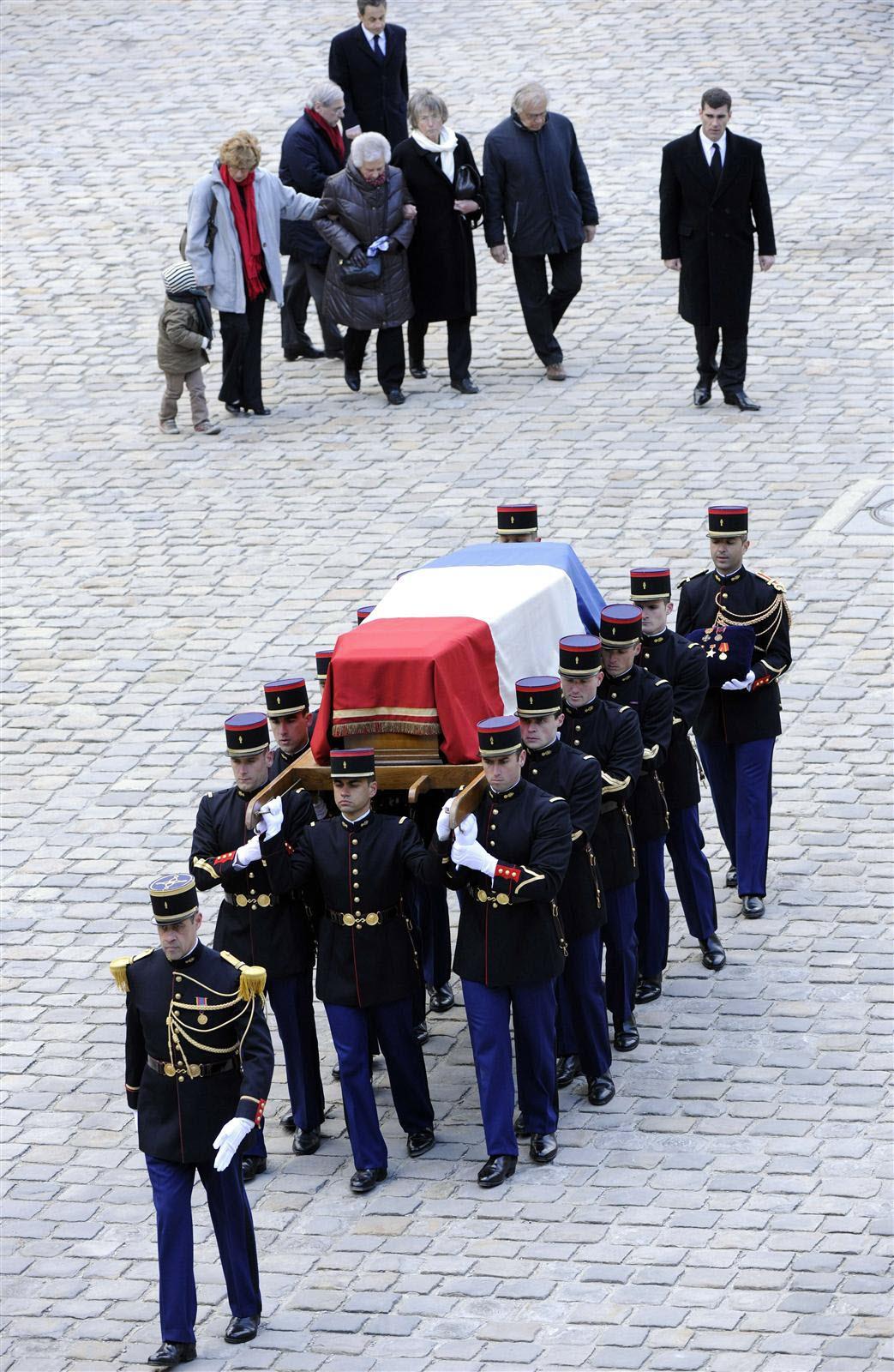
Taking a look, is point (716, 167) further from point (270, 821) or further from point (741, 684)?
point (270, 821)

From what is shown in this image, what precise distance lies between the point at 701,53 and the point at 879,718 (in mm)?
11860

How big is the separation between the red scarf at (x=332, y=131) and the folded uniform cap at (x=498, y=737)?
874 cm

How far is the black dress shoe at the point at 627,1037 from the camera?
916 centimetres

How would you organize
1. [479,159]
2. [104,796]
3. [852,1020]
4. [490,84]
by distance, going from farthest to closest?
[490,84]
[479,159]
[104,796]
[852,1020]

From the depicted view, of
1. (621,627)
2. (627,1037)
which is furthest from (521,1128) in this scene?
(621,627)

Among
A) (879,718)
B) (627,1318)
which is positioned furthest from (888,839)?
(627,1318)

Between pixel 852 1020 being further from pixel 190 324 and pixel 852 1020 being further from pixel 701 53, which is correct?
pixel 701 53

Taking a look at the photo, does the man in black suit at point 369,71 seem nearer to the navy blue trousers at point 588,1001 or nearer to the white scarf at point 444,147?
the white scarf at point 444,147

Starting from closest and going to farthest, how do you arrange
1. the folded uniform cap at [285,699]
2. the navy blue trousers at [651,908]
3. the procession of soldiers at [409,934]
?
the procession of soldiers at [409,934], the folded uniform cap at [285,699], the navy blue trousers at [651,908]

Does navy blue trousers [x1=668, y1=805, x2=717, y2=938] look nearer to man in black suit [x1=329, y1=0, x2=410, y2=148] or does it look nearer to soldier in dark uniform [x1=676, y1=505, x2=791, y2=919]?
soldier in dark uniform [x1=676, y1=505, x2=791, y2=919]

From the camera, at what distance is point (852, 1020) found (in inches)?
359

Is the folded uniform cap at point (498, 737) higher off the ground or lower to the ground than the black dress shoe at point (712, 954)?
higher

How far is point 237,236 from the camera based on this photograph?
15055 mm

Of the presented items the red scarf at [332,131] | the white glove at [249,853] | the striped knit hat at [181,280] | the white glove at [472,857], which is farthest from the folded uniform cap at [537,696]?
the red scarf at [332,131]
